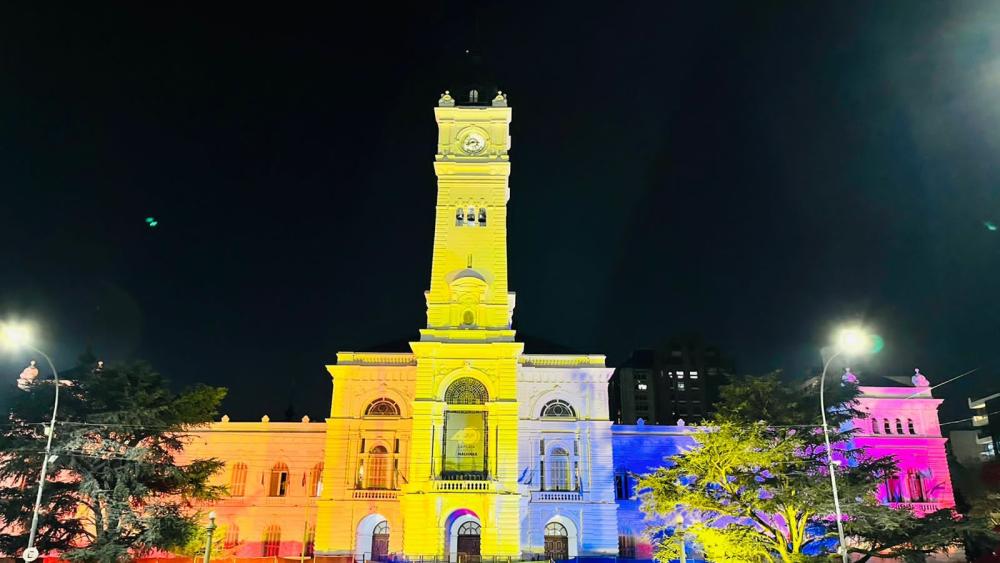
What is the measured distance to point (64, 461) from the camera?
31.2 meters

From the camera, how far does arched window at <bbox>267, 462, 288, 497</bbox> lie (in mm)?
48781

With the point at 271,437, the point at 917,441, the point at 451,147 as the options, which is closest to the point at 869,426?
the point at 917,441

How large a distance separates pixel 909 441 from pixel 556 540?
1037 inches

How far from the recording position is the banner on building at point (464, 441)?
43.5 meters

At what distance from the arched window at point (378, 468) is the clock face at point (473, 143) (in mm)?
20482

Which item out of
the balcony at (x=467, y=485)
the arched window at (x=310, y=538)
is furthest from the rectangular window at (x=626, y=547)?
the arched window at (x=310, y=538)

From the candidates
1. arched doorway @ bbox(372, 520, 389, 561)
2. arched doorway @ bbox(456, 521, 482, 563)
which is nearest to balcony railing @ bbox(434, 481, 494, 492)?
arched doorway @ bbox(456, 521, 482, 563)

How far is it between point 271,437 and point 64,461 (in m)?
19.2

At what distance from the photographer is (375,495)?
44094mm

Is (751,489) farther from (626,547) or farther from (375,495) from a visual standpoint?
(375,495)

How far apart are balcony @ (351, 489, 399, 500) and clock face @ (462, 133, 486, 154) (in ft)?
74.7

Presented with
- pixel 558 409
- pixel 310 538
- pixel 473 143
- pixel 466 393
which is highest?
pixel 473 143

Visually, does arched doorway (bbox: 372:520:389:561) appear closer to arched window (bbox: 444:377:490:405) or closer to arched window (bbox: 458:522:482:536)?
arched window (bbox: 458:522:482:536)

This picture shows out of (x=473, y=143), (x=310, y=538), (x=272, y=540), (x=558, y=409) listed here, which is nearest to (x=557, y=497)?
(x=558, y=409)
